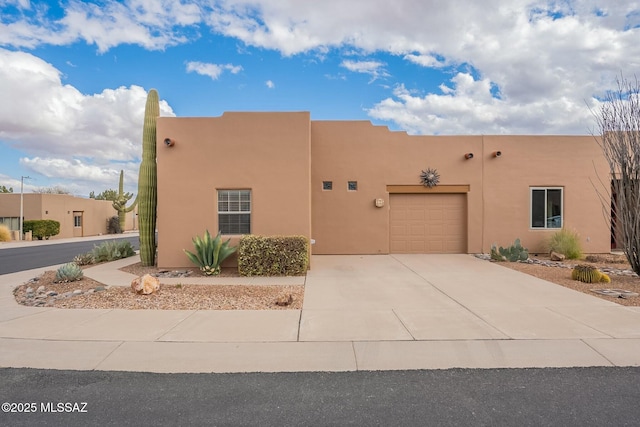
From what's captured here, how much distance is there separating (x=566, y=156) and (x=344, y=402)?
47.5 ft

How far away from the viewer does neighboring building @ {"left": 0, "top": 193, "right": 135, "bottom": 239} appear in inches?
1186

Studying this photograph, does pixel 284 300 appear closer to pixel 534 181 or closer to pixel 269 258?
pixel 269 258

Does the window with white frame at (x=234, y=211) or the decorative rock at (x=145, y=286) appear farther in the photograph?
the window with white frame at (x=234, y=211)

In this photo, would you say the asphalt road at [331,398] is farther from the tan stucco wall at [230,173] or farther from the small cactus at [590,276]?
the tan stucco wall at [230,173]

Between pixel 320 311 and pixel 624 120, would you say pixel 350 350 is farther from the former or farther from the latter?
pixel 624 120

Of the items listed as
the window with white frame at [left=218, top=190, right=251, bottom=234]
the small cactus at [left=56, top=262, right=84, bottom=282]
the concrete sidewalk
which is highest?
the window with white frame at [left=218, top=190, right=251, bottom=234]

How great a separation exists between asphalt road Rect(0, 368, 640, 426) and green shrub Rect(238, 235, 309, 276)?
18.8 feet

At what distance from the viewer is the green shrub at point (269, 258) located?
9.79 metres

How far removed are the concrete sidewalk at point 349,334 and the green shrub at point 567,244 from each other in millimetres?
6013

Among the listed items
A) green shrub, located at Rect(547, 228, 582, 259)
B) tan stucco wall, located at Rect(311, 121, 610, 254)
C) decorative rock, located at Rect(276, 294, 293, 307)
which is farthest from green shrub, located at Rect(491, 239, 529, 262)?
decorative rock, located at Rect(276, 294, 293, 307)

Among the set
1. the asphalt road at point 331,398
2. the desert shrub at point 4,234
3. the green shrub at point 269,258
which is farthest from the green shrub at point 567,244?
the desert shrub at point 4,234

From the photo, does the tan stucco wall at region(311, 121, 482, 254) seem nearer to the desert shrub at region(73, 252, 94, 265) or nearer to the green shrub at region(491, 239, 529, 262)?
the green shrub at region(491, 239, 529, 262)

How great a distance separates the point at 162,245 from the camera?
10.7m

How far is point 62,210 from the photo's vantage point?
32.5 meters
